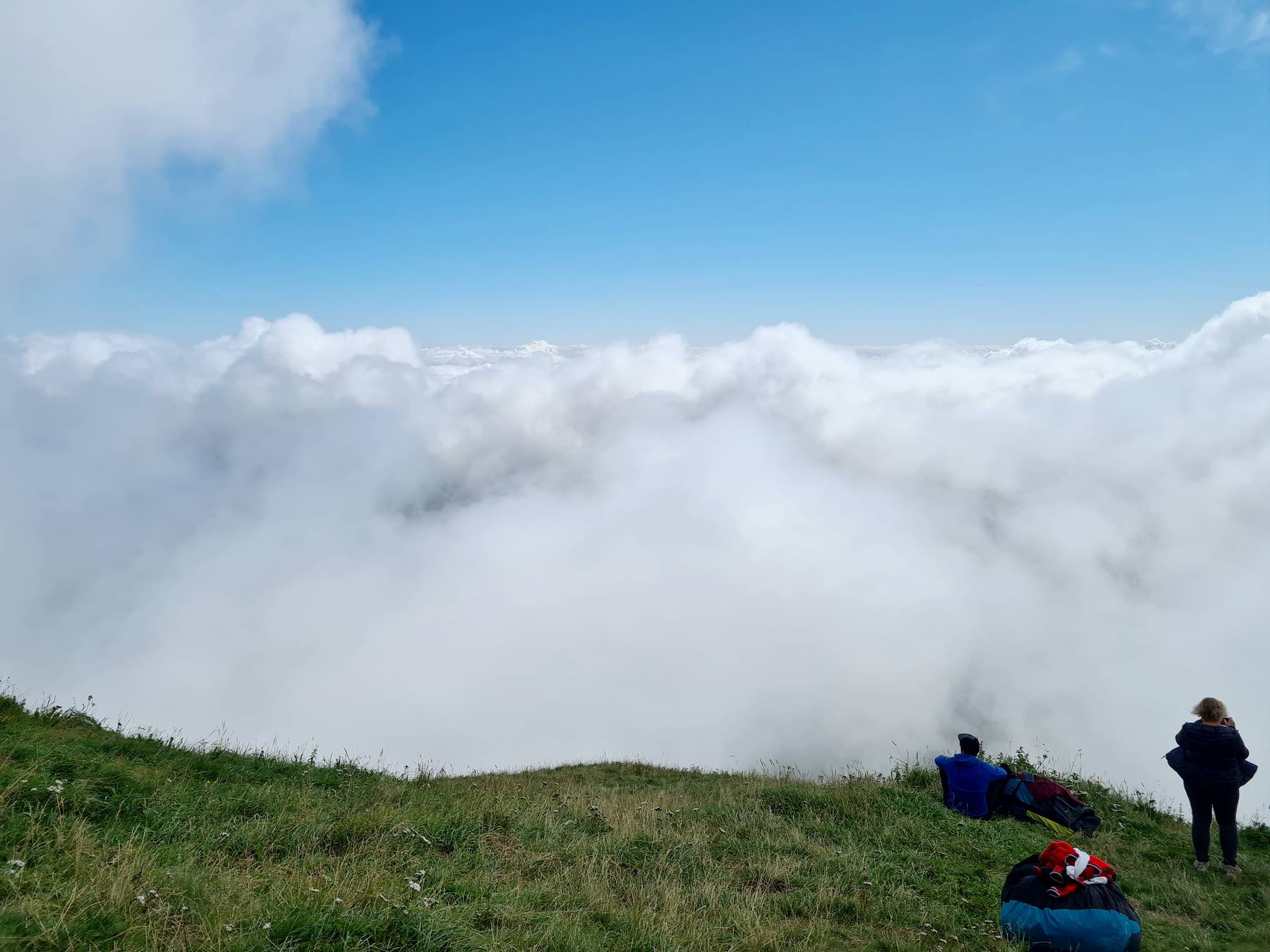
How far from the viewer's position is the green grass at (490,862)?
15.6ft

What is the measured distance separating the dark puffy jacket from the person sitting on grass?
9.75 feet

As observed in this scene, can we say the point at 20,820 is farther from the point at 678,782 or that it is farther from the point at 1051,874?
the point at 678,782

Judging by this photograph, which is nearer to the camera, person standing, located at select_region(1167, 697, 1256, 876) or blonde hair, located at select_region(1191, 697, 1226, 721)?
person standing, located at select_region(1167, 697, 1256, 876)

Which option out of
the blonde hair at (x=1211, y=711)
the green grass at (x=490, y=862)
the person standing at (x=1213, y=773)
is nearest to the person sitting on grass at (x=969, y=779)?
the green grass at (x=490, y=862)

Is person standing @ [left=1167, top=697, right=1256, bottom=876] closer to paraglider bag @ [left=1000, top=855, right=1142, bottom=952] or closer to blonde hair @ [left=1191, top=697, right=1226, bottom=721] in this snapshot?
blonde hair @ [left=1191, top=697, right=1226, bottom=721]

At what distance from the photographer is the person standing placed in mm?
9422

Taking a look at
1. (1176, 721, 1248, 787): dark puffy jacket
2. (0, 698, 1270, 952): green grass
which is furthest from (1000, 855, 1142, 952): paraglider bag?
(1176, 721, 1248, 787): dark puffy jacket

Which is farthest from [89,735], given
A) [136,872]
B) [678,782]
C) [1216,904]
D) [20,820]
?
[1216,904]

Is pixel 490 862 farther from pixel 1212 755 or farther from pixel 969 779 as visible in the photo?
pixel 1212 755

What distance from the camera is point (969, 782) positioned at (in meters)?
11.9

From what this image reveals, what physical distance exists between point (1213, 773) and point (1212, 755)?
0.27 metres

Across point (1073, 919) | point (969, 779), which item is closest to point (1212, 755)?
point (969, 779)

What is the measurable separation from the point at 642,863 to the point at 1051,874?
179 inches

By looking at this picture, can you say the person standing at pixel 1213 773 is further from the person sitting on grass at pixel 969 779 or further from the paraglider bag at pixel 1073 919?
the paraglider bag at pixel 1073 919
